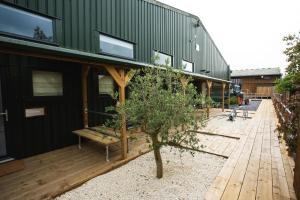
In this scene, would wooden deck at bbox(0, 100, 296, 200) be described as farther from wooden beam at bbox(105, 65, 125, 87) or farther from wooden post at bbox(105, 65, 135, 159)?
wooden beam at bbox(105, 65, 125, 87)

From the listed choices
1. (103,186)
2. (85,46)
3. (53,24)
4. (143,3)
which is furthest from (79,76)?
(143,3)

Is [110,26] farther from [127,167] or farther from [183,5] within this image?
[183,5]

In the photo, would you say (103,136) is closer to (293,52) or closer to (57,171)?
(57,171)

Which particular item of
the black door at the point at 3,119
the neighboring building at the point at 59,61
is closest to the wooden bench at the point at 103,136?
the neighboring building at the point at 59,61

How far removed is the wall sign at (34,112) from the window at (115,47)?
2.84 m

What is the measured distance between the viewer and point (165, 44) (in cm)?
935

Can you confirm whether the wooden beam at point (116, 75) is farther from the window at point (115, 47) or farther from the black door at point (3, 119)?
the black door at point (3, 119)

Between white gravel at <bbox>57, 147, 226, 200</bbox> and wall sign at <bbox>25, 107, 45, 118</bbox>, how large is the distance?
107 inches

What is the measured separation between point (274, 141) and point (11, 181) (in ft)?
24.2

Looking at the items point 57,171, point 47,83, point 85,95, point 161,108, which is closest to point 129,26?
point 85,95

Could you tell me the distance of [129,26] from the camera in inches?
285

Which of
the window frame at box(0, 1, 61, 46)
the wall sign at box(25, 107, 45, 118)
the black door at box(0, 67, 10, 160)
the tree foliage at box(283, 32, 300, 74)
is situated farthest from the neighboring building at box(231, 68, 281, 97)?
the black door at box(0, 67, 10, 160)

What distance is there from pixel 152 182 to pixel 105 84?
4294mm

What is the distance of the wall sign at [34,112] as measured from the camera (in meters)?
4.53
